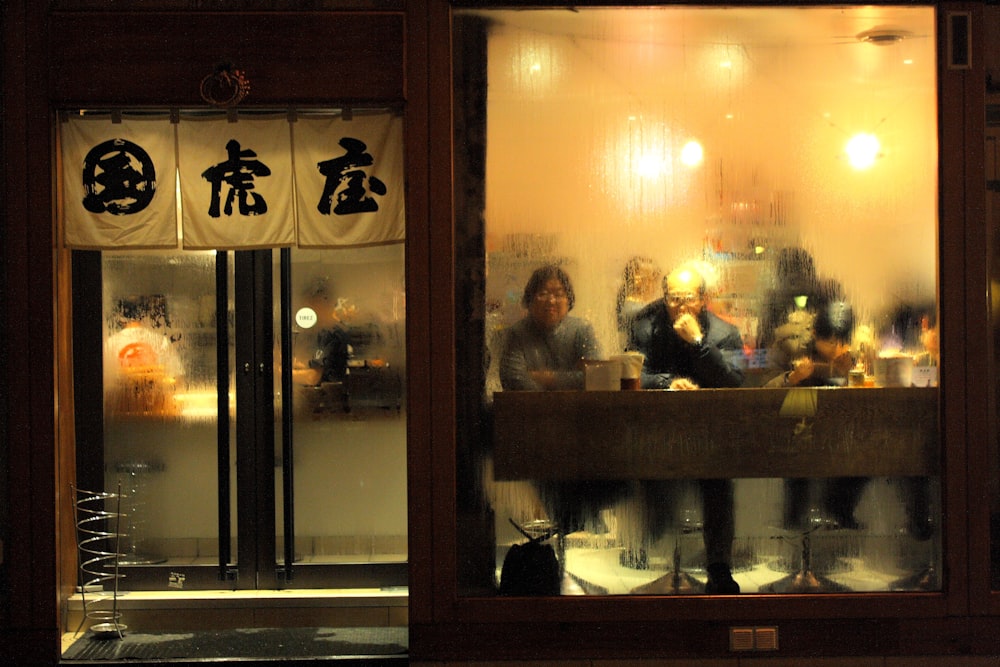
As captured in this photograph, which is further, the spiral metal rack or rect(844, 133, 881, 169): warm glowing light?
the spiral metal rack

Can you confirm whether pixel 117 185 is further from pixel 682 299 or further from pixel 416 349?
pixel 682 299

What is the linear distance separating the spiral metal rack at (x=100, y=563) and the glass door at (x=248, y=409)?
5.4 inches

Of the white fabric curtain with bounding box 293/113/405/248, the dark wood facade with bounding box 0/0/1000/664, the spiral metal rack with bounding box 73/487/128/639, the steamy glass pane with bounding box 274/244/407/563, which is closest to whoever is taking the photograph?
the dark wood facade with bounding box 0/0/1000/664

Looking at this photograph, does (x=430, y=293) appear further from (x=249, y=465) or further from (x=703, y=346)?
(x=249, y=465)

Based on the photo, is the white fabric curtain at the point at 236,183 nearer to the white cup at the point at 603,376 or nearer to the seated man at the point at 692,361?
the white cup at the point at 603,376

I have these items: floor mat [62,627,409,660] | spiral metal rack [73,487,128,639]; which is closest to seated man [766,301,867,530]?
floor mat [62,627,409,660]

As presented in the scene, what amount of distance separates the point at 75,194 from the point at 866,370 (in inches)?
216

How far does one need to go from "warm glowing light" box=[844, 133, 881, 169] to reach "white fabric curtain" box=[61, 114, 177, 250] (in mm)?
4628

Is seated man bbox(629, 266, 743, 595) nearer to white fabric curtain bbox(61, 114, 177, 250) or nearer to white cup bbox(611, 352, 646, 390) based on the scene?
white cup bbox(611, 352, 646, 390)

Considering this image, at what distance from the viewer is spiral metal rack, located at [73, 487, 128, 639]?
6859mm

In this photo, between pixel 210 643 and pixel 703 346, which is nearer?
pixel 703 346

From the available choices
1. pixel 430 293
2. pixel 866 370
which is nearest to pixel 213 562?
pixel 430 293

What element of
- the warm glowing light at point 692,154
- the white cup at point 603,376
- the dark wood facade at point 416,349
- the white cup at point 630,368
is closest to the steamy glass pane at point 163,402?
the dark wood facade at point 416,349

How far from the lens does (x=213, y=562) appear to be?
302 inches
